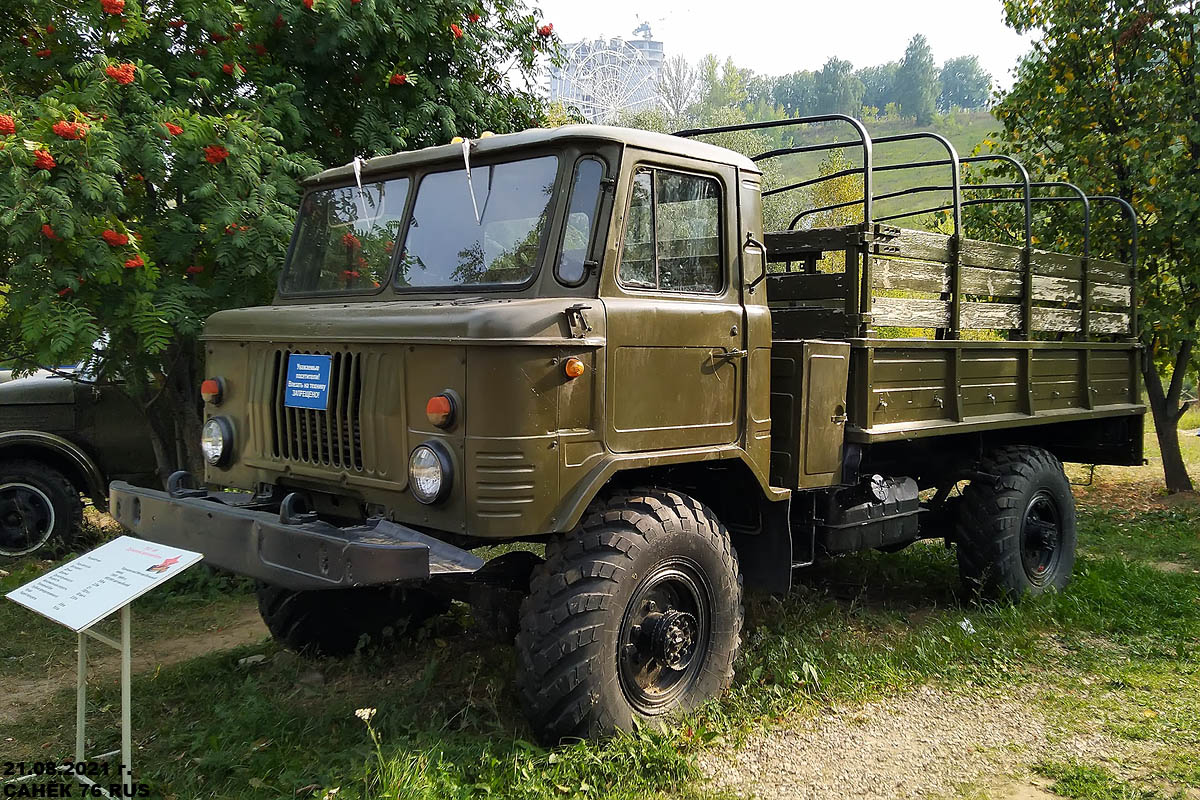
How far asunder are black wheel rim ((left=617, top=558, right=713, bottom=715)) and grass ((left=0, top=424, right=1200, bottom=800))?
0.18m

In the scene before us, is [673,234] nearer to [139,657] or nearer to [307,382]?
[307,382]

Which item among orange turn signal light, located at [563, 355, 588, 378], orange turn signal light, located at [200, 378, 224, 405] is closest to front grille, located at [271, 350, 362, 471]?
orange turn signal light, located at [200, 378, 224, 405]

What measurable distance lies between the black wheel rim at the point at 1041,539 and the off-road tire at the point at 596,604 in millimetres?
3121

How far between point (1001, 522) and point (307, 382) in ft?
13.7

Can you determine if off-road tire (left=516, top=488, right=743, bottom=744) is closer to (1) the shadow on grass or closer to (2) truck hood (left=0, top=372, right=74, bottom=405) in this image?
(1) the shadow on grass

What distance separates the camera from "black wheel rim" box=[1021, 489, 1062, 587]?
6355 millimetres

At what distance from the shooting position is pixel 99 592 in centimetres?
356

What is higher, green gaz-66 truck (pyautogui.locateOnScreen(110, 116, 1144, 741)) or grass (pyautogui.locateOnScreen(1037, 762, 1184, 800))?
green gaz-66 truck (pyautogui.locateOnScreen(110, 116, 1144, 741))

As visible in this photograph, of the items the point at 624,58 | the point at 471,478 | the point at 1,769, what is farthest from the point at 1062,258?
the point at 624,58

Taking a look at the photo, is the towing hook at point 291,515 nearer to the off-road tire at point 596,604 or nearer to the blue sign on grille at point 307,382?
the blue sign on grille at point 307,382

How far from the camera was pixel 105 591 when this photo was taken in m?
3.55

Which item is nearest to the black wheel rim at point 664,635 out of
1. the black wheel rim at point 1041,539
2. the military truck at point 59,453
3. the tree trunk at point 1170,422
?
the black wheel rim at point 1041,539

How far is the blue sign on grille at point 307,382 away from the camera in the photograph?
4.10 m

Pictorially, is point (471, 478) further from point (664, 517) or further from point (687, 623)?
point (687, 623)
